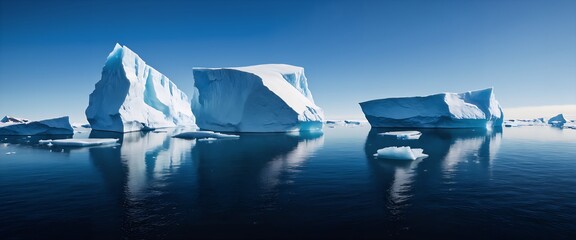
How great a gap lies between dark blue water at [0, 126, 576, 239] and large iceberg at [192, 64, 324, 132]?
69.9ft

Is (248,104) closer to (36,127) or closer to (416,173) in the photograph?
(36,127)

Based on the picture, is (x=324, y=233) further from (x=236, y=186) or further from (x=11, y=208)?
(x=11, y=208)

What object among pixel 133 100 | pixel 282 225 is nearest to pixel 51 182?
pixel 282 225

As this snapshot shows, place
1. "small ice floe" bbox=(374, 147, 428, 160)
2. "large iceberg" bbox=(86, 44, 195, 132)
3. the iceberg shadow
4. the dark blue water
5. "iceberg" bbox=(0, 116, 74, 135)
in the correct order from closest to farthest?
1. the dark blue water
2. the iceberg shadow
3. "small ice floe" bbox=(374, 147, 428, 160)
4. "iceberg" bbox=(0, 116, 74, 135)
5. "large iceberg" bbox=(86, 44, 195, 132)

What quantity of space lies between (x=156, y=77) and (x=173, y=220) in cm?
4944

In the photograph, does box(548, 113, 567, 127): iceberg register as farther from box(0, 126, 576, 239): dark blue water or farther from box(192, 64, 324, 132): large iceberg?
box(0, 126, 576, 239): dark blue water

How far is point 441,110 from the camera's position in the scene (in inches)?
1609

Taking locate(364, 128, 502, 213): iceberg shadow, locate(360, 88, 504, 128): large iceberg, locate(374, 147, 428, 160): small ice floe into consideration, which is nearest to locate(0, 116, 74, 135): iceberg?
locate(364, 128, 502, 213): iceberg shadow

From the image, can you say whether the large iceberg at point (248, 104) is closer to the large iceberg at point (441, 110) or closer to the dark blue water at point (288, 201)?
the large iceberg at point (441, 110)

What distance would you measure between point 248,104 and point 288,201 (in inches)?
1091

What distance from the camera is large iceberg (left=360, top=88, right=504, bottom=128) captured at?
134 feet

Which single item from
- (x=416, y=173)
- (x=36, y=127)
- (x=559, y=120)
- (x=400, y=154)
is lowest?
(x=416, y=173)

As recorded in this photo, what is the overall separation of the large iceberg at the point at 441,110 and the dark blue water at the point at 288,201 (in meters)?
29.3

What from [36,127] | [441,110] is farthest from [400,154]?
[36,127]
